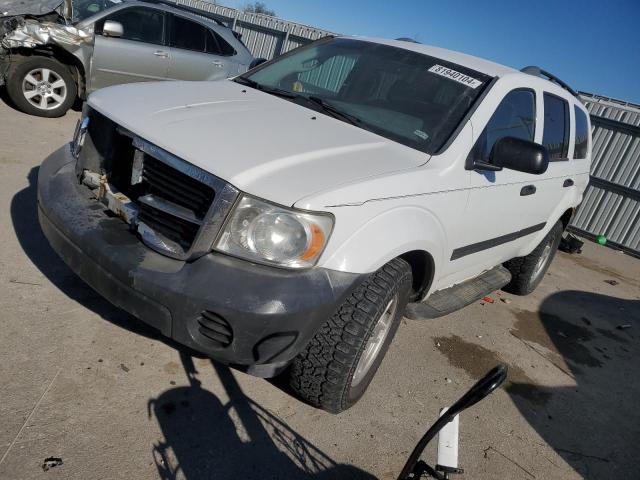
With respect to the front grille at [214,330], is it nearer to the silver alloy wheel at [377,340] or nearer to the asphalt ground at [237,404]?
the asphalt ground at [237,404]

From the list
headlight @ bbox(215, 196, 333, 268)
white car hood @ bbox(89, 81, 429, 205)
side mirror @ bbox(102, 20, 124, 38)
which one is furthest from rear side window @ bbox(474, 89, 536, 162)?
side mirror @ bbox(102, 20, 124, 38)

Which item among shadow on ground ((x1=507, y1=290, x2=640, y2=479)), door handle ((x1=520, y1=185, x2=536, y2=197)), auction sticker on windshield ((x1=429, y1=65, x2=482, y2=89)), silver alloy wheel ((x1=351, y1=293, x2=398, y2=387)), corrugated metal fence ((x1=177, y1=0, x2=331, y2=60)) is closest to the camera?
silver alloy wheel ((x1=351, y1=293, x2=398, y2=387))

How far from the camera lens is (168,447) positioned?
7.30 feet

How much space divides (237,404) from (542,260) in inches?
154

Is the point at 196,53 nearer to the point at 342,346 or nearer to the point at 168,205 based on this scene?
the point at 168,205

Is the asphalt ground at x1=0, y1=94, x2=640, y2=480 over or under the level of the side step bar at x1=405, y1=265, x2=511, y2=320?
under

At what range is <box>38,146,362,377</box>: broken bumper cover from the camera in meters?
2.06

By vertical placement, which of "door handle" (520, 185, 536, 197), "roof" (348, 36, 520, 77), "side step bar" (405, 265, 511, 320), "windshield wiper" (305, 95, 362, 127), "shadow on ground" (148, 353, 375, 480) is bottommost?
"shadow on ground" (148, 353, 375, 480)

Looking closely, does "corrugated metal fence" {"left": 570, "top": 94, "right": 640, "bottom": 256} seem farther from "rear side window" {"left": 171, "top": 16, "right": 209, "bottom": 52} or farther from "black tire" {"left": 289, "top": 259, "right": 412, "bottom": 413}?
"black tire" {"left": 289, "top": 259, "right": 412, "bottom": 413}

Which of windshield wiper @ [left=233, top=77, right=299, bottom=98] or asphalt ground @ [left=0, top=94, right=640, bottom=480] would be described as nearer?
asphalt ground @ [left=0, top=94, right=640, bottom=480]

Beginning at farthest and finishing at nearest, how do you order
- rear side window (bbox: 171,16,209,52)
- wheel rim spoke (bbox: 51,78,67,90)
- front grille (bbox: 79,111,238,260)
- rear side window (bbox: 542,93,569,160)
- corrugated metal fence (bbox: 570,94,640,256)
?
corrugated metal fence (bbox: 570,94,640,256)
rear side window (bbox: 171,16,209,52)
wheel rim spoke (bbox: 51,78,67,90)
rear side window (bbox: 542,93,569,160)
front grille (bbox: 79,111,238,260)

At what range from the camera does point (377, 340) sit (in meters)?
2.86

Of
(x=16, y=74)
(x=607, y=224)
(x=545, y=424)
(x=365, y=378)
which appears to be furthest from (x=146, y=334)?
(x=607, y=224)

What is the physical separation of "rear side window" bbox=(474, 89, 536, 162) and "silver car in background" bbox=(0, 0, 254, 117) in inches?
202
